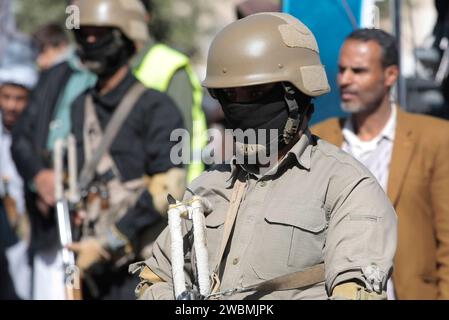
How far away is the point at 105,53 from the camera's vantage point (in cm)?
717

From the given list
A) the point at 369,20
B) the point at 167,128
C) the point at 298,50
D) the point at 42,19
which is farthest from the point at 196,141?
the point at 42,19

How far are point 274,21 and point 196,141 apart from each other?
3222 millimetres

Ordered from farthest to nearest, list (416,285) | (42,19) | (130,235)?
1. (42,19)
2. (130,235)
3. (416,285)

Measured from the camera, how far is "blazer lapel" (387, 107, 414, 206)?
20.7 feet

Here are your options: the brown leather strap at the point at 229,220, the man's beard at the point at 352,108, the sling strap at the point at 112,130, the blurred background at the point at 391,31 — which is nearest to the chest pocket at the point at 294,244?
the brown leather strap at the point at 229,220

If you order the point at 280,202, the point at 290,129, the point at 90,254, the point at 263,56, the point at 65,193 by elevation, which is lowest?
the point at 90,254

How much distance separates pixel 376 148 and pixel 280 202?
231 cm

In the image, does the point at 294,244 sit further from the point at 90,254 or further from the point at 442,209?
the point at 90,254

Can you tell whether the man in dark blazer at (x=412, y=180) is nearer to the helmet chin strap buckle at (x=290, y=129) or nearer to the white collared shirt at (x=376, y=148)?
the white collared shirt at (x=376, y=148)

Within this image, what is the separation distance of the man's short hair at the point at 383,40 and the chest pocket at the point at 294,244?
2.73 metres

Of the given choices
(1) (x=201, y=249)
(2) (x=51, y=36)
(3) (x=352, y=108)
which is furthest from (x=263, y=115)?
(2) (x=51, y=36)

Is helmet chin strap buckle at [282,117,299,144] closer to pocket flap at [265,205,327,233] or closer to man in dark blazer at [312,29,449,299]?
pocket flap at [265,205,327,233]

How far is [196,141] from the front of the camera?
7660mm
